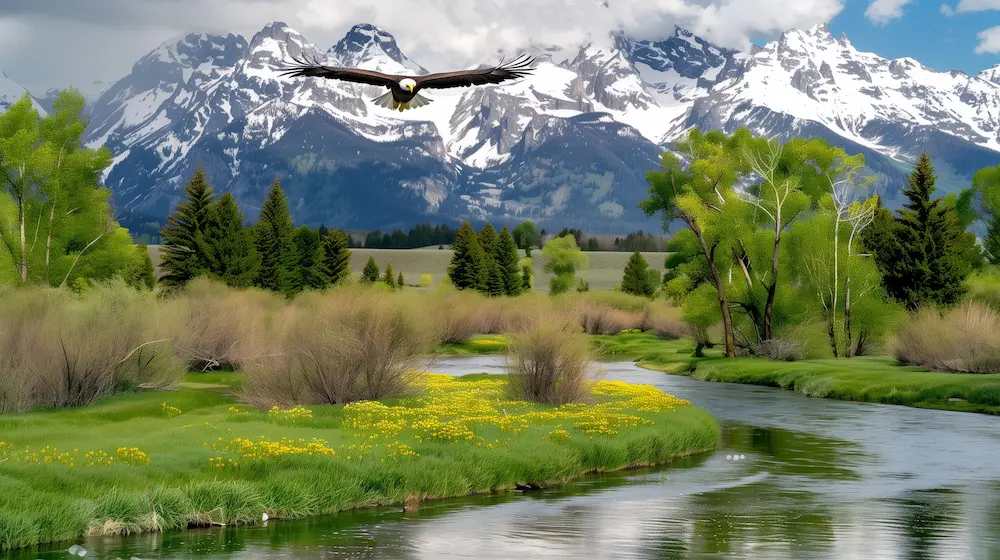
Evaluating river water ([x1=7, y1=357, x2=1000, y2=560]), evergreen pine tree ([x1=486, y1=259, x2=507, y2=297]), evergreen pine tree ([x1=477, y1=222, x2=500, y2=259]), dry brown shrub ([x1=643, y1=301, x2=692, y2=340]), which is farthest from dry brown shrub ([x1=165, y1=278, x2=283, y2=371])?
evergreen pine tree ([x1=477, y1=222, x2=500, y2=259])

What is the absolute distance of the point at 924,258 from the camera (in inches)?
2970

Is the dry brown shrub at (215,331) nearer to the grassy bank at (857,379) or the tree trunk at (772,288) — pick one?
the grassy bank at (857,379)

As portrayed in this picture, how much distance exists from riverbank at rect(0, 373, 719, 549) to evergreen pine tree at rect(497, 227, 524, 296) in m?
111

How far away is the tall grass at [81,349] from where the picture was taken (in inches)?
1331

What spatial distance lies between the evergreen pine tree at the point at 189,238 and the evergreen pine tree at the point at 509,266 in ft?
230

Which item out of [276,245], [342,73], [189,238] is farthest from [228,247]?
[342,73]

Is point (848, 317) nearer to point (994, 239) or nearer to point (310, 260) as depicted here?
point (994, 239)

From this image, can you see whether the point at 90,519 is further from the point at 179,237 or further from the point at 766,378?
the point at 179,237

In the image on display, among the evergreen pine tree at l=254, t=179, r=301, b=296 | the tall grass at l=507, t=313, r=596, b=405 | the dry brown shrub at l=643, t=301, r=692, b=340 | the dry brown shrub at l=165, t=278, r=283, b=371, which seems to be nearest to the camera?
the tall grass at l=507, t=313, r=596, b=405

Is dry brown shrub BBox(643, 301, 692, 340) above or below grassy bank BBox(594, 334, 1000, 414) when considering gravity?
above

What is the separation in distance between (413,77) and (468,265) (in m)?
114

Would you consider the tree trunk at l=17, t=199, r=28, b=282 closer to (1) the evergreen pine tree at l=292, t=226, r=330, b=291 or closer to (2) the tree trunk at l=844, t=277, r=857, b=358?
(1) the evergreen pine tree at l=292, t=226, r=330, b=291

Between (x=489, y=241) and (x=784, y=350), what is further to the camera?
(x=489, y=241)

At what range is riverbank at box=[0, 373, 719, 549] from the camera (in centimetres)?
2114
